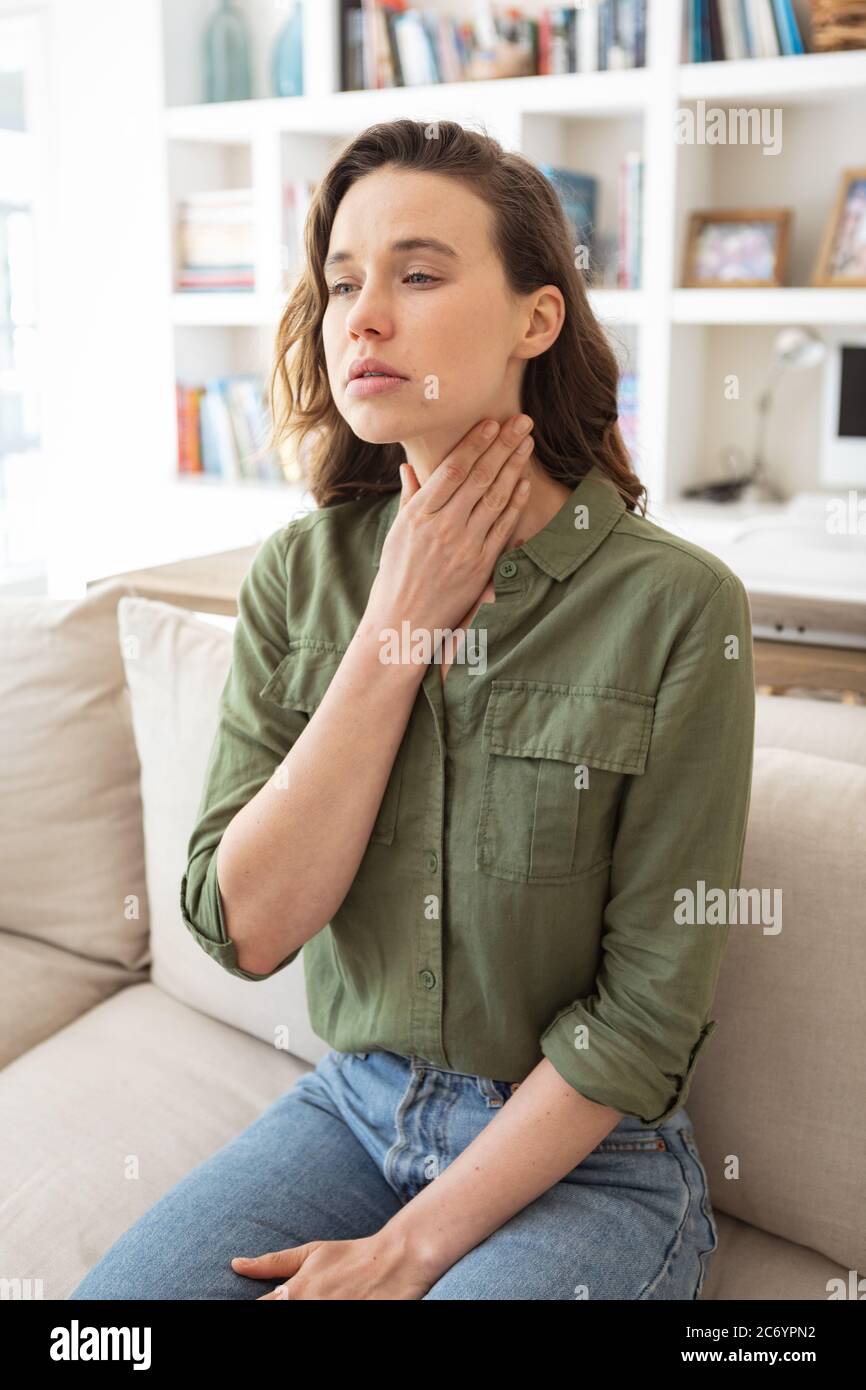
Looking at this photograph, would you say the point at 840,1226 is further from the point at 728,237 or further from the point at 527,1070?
the point at 728,237

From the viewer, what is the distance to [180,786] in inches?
60.9

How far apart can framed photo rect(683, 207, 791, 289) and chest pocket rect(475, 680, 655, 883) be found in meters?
2.53

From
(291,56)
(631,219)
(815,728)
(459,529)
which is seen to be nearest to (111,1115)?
(459,529)

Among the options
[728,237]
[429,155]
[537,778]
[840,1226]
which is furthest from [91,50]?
[840,1226]

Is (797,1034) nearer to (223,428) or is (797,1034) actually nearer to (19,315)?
(223,428)

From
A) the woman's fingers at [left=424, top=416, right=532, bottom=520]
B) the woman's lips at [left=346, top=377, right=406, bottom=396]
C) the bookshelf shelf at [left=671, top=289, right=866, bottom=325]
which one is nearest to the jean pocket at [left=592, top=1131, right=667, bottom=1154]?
the woman's fingers at [left=424, top=416, right=532, bottom=520]

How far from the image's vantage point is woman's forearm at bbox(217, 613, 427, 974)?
3.64 feet

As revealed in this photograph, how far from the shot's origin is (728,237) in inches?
132

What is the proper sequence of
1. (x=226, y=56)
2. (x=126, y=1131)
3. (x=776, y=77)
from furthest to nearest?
(x=226, y=56) < (x=776, y=77) < (x=126, y=1131)

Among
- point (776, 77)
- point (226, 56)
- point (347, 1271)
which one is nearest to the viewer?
point (347, 1271)

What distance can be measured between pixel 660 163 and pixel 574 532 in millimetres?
2447

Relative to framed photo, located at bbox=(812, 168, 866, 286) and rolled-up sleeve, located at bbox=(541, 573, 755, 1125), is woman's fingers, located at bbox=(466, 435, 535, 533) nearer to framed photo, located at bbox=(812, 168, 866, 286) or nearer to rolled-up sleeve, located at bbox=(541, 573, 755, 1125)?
rolled-up sleeve, located at bbox=(541, 573, 755, 1125)

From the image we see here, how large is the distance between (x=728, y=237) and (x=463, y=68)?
0.86m

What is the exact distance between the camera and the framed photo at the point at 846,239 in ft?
10.5
